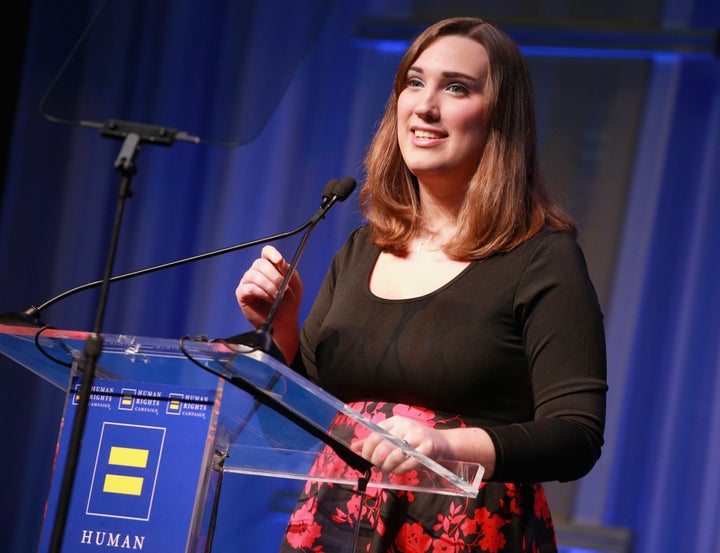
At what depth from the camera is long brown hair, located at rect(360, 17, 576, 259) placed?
1.61m

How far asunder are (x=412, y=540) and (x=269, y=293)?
418mm

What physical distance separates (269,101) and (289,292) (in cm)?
156

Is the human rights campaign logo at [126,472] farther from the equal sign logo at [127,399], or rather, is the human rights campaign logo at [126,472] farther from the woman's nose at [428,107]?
the woman's nose at [428,107]

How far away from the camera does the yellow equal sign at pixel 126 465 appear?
1.11 meters

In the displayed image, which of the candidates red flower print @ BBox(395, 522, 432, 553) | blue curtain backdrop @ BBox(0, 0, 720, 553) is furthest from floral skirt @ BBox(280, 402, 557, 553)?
blue curtain backdrop @ BBox(0, 0, 720, 553)

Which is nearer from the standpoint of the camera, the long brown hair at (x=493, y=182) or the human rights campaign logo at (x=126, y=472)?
the human rights campaign logo at (x=126, y=472)

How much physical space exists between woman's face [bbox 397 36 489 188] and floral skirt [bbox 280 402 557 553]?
1.44ft

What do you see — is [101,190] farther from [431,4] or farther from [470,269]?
[470,269]

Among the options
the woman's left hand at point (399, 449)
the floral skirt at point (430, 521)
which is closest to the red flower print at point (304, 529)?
the floral skirt at point (430, 521)

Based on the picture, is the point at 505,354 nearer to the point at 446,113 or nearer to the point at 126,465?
the point at 446,113

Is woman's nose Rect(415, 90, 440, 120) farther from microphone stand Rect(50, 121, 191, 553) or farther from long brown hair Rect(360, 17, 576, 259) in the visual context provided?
microphone stand Rect(50, 121, 191, 553)

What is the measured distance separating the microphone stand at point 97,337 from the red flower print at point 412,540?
19.6 inches

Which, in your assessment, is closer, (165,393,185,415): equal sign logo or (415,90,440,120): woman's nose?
(165,393,185,415): equal sign logo

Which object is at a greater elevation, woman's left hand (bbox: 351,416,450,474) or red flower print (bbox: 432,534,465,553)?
woman's left hand (bbox: 351,416,450,474)
